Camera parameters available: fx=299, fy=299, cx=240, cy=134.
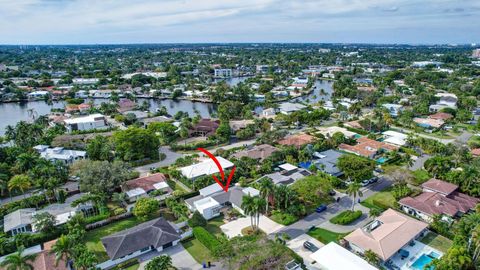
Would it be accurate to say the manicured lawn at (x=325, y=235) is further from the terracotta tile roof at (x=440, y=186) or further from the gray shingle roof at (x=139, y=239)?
the terracotta tile roof at (x=440, y=186)

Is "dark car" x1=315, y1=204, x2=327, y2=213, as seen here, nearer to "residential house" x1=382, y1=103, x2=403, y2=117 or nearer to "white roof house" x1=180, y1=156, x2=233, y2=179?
"white roof house" x1=180, y1=156, x2=233, y2=179

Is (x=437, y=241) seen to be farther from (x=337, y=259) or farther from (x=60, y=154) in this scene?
(x=60, y=154)

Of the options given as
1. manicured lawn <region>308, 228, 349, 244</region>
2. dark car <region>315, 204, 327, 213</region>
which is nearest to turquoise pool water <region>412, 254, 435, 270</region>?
manicured lawn <region>308, 228, 349, 244</region>

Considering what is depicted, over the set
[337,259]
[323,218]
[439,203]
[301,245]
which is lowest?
[301,245]

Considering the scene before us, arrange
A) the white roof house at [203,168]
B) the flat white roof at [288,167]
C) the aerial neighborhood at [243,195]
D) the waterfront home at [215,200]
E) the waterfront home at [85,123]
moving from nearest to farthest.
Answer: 1. the aerial neighborhood at [243,195]
2. the waterfront home at [215,200]
3. the white roof house at [203,168]
4. the flat white roof at [288,167]
5. the waterfront home at [85,123]

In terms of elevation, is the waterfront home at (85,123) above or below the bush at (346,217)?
above

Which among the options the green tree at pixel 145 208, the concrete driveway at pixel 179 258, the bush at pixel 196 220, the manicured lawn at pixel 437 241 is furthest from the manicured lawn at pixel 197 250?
the manicured lawn at pixel 437 241

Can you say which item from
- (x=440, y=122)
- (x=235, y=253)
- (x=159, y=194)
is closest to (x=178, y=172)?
(x=159, y=194)

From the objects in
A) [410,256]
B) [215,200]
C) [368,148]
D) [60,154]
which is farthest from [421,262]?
[60,154]

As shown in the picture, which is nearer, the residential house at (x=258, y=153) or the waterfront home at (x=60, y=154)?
the waterfront home at (x=60, y=154)
